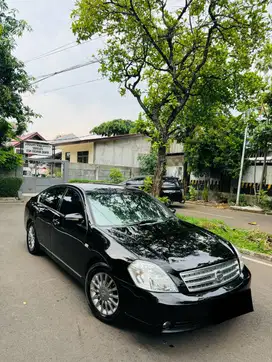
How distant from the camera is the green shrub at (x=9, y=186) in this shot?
12.5 meters

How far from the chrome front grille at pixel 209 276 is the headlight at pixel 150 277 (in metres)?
0.16

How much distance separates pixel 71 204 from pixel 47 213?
77 cm

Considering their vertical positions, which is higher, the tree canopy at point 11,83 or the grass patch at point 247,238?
the tree canopy at point 11,83

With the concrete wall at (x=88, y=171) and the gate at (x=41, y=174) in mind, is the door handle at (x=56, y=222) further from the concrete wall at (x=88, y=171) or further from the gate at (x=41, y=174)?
the concrete wall at (x=88, y=171)

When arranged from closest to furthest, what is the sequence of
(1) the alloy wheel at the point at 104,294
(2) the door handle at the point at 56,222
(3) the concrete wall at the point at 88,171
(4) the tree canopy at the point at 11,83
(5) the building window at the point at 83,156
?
(1) the alloy wheel at the point at 104,294, (2) the door handle at the point at 56,222, (4) the tree canopy at the point at 11,83, (3) the concrete wall at the point at 88,171, (5) the building window at the point at 83,156

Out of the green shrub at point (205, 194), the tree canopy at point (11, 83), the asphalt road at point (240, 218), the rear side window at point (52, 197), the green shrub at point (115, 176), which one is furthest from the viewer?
the green shrub at point (115, 176)

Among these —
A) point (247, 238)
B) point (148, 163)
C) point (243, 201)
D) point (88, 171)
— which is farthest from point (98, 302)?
point (148, 163)

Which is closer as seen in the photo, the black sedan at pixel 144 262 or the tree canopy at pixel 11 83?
the black sedan at pixel 144 262

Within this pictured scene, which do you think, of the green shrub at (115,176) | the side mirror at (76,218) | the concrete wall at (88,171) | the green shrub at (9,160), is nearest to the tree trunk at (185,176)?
the green shrub at (115,176)

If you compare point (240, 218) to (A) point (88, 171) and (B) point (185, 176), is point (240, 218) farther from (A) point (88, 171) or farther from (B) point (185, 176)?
(A) point (88, 171)

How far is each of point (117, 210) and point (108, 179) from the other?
51.8ft

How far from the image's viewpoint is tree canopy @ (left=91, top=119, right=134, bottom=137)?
2997 centimetres

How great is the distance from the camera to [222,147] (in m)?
14.8

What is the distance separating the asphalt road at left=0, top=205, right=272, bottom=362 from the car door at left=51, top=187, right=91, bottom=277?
43 cm
